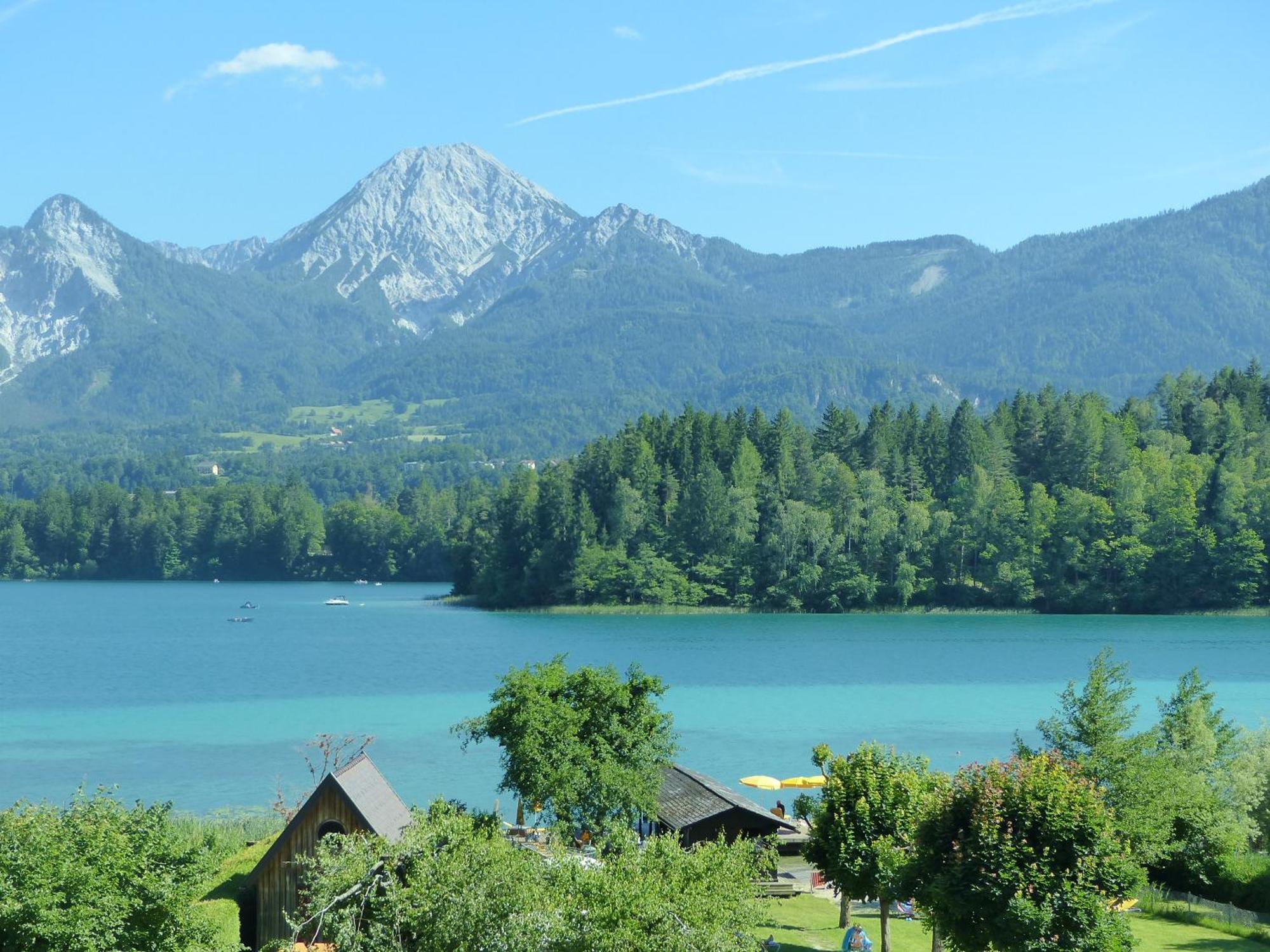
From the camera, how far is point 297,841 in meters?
26.8

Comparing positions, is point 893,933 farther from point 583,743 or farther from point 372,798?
point 372,798

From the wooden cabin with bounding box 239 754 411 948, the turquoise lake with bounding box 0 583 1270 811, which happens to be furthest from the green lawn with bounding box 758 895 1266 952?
the turquoise lake with bounding box 0 583 1270 811

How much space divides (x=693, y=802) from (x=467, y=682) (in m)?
41.3

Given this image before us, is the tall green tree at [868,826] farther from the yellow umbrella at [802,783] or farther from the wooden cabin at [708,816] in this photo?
the yellow umbrella at [802,783]

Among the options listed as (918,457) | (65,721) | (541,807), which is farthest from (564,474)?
(541,807)

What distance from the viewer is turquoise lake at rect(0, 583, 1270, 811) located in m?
53.2

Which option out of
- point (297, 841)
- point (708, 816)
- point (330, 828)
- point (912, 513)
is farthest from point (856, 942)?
point (912, 513)

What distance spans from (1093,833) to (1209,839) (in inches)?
546

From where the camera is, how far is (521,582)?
426ft

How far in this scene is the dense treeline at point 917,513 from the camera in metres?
116

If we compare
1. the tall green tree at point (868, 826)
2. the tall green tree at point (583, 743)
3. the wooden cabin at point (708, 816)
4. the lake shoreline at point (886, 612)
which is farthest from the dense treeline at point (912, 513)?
the tall green tree at point (868, 826)

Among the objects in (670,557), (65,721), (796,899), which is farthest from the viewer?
(670,557)

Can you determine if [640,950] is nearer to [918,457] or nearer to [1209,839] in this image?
[1209,839]

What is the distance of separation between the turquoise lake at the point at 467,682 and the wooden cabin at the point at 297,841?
56.0 feet
